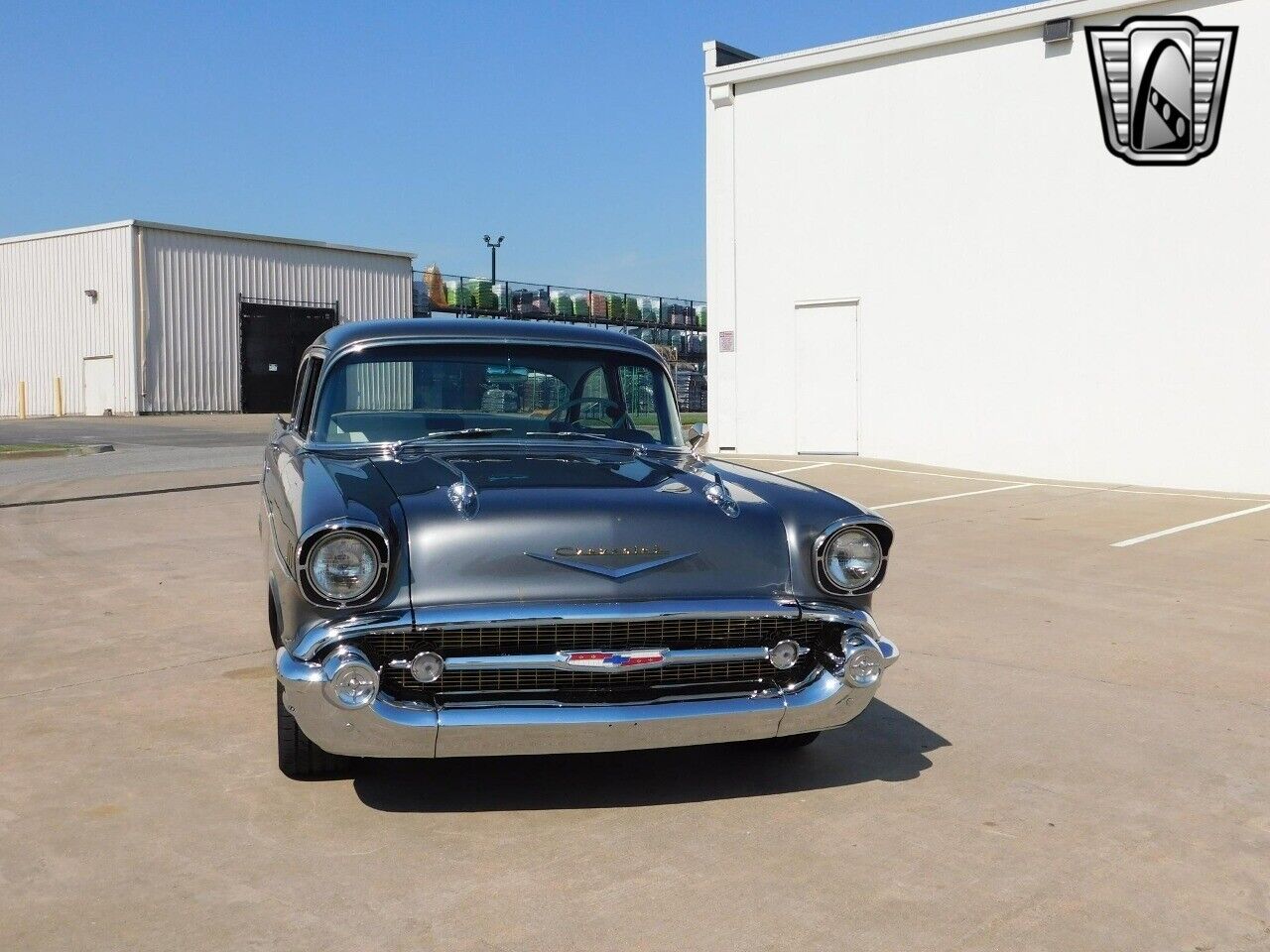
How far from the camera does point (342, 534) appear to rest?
136 inches

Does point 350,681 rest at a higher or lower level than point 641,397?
lower

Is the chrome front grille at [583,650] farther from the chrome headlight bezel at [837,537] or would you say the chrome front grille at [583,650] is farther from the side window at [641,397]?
the side window at [641,397]

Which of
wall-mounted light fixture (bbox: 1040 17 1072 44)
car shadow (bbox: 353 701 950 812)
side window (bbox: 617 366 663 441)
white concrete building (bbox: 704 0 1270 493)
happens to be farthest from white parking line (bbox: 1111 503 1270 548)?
wall-mounted light fixture (bbox: 1040 17 1072 44)

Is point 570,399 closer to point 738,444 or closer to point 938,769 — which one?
point 938,769

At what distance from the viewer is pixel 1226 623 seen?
253 inches

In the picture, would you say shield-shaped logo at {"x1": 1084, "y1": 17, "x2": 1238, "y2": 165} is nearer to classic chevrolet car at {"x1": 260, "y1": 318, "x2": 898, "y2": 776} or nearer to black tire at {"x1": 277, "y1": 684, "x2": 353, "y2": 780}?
classic chevrolet car at {"x1": 260, "y1": 318, "x2": 898, "y2": 776}

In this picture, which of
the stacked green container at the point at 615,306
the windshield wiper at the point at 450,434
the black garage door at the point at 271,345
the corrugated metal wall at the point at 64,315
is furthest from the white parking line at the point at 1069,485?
the stacked green container at the point at 615,306

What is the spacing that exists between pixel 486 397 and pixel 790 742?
1707 millimetres

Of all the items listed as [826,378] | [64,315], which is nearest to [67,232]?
[64,315]

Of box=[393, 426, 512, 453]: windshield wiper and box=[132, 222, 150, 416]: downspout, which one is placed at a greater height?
box=[132, 222, 150, 416]: downspout

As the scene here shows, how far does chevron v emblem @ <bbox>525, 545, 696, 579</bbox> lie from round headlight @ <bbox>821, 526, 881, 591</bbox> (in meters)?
0.48

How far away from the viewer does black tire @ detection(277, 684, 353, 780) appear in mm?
3840

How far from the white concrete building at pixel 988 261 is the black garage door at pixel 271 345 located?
1830 cm

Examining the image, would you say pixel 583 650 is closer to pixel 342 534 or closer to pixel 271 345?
pixel 342 534
